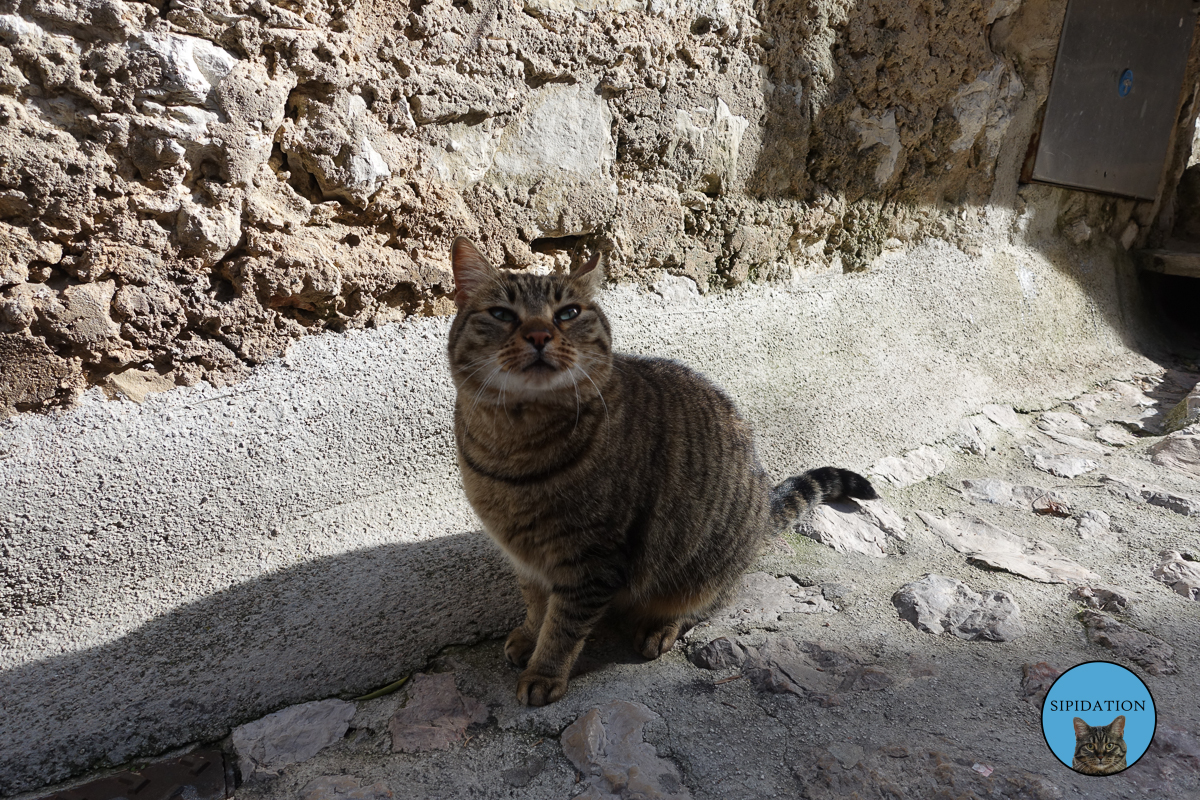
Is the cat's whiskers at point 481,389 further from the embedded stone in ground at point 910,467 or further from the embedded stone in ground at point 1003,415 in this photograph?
the embedded stone in ground at point 1003,415

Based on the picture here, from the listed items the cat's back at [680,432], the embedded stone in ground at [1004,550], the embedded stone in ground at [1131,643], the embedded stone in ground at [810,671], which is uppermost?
the cat's back at [680,432]

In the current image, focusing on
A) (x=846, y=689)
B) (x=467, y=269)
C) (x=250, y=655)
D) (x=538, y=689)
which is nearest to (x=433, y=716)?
(x=538, y=689)

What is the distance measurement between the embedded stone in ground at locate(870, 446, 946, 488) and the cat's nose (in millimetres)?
1908

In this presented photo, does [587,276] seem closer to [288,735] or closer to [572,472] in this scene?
[572,472]

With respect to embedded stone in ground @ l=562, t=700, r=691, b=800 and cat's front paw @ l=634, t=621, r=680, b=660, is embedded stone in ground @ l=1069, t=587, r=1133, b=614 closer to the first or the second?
cat's front paw @ l=634, t=621, r=680, b=660

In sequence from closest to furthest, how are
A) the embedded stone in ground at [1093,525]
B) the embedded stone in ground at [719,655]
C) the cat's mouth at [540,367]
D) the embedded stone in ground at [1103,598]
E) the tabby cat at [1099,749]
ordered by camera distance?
the tabby cat at [1099,749], the cat's mouth at [540,367], the embedded stone in ground at [719,655], the embedded stone in ground at [1103,598], the embedded stone in ground at [1093,525]

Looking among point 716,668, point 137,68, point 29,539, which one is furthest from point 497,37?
point 716,668

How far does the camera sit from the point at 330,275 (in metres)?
1.94

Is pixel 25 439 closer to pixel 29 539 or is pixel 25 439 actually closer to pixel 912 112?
pixel 29 539

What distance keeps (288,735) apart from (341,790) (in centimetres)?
27

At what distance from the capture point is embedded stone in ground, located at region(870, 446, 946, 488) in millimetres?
3078

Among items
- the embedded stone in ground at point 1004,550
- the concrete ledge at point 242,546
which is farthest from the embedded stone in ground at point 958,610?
the concrete ledge at point 242,546

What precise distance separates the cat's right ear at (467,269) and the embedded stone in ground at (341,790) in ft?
3.98

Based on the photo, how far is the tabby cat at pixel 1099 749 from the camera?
1.53 m
